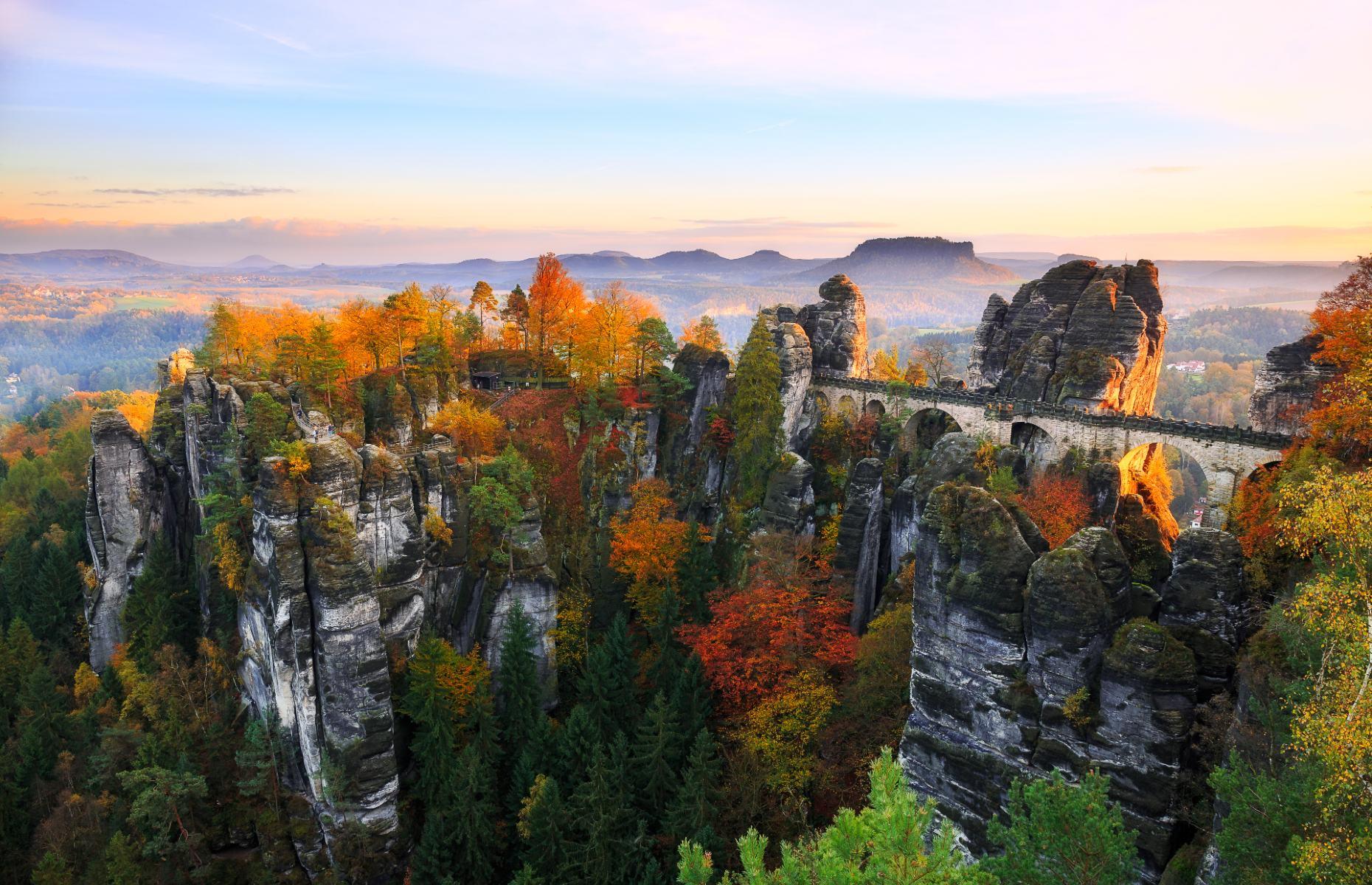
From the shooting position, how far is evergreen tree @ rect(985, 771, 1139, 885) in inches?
607

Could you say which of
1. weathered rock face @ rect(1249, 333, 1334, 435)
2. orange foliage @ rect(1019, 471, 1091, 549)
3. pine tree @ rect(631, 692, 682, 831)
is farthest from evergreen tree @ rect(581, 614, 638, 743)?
weathered rock face @ rect(1249, 333, 1334, 435)

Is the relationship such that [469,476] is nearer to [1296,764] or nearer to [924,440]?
[924,440]

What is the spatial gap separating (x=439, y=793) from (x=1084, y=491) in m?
30.6

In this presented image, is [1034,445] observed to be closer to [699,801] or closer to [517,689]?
[699,801]

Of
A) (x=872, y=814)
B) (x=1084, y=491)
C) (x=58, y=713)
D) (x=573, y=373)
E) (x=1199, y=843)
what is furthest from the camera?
(x=573, y=373)

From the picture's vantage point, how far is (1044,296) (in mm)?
42312

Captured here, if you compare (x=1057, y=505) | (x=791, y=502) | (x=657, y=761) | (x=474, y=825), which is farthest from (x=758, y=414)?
(x=474, y=825)

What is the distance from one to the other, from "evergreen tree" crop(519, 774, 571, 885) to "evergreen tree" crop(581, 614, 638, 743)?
4999 millimetres

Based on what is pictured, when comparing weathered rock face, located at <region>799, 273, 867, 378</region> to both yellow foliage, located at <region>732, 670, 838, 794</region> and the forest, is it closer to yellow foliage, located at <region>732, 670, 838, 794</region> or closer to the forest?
the forest

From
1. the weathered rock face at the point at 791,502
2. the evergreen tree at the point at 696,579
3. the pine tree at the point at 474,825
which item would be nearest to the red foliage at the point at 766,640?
the evergreen tree at the point at 696,579

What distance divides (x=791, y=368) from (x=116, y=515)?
41217 mm

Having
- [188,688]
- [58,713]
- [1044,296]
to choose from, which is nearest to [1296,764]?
[1044,296]

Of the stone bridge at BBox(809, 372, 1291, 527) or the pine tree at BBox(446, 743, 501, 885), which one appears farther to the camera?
the stone bridge at BBox(809, 372, 1291, 527)

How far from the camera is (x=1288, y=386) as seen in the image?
31.2 m
